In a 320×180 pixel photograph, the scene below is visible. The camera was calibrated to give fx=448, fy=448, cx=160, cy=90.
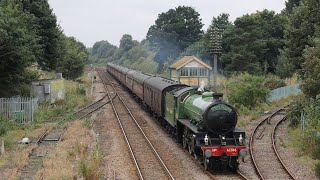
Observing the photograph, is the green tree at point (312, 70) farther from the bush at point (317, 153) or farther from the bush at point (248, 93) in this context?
the bush at point (248, 93)

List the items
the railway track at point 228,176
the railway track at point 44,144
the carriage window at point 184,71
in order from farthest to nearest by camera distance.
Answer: the carriage window at point 184,71
the railway track at point 44,144
the railway track at point 228,176

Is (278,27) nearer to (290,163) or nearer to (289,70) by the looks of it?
(289,70)

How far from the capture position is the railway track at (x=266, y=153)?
16391 millimetres

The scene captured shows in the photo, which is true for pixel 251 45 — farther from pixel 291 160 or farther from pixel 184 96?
pixel 291 160

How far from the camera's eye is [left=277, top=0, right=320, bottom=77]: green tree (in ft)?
95.0

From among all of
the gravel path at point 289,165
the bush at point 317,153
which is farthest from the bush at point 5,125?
the bush at point 317,153

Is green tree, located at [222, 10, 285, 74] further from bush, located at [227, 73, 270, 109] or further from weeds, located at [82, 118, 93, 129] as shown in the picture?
weeds, located at [82, 118, 93, 129]

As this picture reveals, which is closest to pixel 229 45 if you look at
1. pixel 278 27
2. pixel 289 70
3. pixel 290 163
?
pixel 278 27

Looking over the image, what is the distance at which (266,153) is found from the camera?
2019 centimetres

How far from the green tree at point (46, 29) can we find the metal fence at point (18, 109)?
10.7m

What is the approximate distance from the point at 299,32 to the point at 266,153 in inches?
487

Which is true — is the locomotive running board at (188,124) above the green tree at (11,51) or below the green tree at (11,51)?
below

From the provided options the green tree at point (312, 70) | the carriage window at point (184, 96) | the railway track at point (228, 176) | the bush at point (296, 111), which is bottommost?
the railway track at point (228, 176)

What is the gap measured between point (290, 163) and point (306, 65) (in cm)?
713
